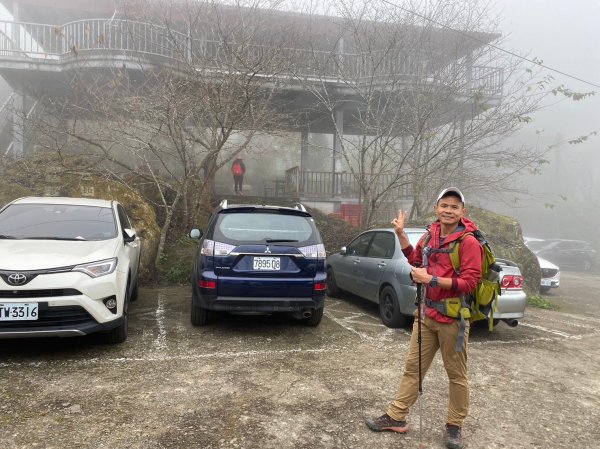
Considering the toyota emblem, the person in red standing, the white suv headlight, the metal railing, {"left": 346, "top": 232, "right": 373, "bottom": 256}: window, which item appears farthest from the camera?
the person in red standing

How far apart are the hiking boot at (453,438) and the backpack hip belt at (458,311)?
0.55 metres

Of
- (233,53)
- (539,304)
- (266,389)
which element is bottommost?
(539,304)

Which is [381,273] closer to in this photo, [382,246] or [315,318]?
[382,246]

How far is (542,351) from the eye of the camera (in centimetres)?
508

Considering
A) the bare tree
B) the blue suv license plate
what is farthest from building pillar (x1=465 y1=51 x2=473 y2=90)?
the blue suv license plate

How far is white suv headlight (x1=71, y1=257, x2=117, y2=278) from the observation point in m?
3.88

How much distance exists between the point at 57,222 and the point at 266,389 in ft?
10.1

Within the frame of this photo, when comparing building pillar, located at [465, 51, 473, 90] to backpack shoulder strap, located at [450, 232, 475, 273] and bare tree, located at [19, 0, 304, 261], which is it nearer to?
bare tree, located at [19, 0, 304, 261]

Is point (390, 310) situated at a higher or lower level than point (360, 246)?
lower

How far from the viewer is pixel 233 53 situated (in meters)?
8.52

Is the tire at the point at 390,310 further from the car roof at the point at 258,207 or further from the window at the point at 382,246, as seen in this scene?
the car roof at the point at 258,207

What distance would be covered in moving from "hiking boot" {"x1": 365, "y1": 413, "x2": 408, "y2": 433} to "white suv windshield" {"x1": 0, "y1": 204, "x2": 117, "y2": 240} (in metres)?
3.49

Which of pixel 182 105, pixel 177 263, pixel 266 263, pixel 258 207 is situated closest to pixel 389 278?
pixel 266 263

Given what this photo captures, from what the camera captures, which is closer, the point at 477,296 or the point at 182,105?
the point at 477,296
